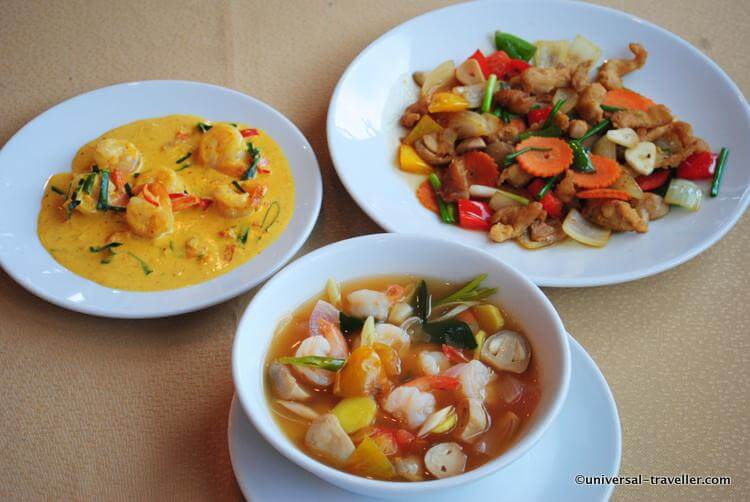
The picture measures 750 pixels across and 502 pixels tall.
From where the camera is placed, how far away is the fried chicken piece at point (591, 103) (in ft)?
7.56

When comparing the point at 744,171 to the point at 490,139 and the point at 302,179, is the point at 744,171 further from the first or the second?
the point at 302,179

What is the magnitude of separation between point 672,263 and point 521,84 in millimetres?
926

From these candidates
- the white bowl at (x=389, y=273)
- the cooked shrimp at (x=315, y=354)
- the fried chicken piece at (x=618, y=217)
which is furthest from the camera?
the fried chicken piece at (x=618, y=217)

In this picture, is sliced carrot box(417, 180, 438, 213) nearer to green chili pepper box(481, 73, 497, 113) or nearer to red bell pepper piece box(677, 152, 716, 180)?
green chili pepper box(481, 73, 497, 113)

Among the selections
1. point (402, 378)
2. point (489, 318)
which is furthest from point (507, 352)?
point (402, 378)

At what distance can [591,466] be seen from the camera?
4.38 ft

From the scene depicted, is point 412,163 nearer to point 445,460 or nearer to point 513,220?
point 513,220

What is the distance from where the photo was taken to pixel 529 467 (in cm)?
134

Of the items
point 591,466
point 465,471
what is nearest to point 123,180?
point 465,471

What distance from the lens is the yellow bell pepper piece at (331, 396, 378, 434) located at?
130 centimetres

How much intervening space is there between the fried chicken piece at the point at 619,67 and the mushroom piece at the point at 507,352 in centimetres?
142

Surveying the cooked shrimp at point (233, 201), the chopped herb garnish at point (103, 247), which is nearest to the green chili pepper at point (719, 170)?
the cooked shrimp at point (233, 201)

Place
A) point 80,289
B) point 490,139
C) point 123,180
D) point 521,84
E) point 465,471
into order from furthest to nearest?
1. point 521,84
2. point 490,139
3. point 123,180
4. point 80,289
5. point 465,471

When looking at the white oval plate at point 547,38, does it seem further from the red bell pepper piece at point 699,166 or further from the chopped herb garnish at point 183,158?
the chopped herb garnish at point 183,158
